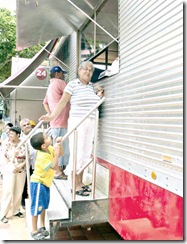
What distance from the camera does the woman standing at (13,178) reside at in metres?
4.12

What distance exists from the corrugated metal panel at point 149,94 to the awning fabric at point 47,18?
156 centimetres

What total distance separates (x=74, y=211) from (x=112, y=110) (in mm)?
1135

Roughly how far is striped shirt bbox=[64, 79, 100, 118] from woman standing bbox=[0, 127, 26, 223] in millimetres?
1492

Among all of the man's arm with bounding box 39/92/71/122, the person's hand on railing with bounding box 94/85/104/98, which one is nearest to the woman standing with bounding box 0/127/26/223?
the man's arm with bounding box 39/92/71/122

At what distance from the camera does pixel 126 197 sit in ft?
7.81

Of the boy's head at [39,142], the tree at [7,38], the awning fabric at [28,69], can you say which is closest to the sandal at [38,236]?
the boy's head at [39,142]

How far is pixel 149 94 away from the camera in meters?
2.11

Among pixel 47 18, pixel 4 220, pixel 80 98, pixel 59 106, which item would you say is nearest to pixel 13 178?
pixel 4 220

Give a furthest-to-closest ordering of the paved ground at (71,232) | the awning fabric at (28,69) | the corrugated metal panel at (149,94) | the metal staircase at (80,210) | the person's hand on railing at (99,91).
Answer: the awning fabric at (28,69) < the paved ground at (71,232) < the person's hand on railing at (99,91) < the metal staircase at (80,210) < the corrugated metal panel at (149,94)

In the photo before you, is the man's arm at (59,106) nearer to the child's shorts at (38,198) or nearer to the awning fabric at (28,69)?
the child's shorts at (38,198)

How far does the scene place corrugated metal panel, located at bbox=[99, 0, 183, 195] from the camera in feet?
5.80

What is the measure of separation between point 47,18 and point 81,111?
7.78ft

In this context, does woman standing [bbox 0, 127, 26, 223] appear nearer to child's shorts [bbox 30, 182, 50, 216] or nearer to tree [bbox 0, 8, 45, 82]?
child's shorts [bbox 30, 182, 50, 216]

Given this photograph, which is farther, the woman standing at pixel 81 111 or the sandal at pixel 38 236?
the woman standing at pixel 81 111
